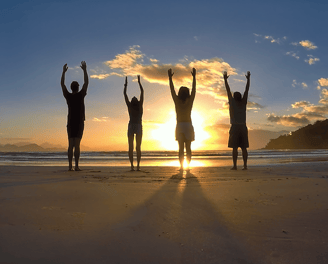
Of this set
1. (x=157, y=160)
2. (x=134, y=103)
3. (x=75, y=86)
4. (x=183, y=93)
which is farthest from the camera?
(x=157, y=160)

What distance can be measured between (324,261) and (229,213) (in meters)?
0.98

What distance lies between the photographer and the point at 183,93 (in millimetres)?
6406

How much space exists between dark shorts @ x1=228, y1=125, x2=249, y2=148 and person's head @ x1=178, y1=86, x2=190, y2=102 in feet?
6.31

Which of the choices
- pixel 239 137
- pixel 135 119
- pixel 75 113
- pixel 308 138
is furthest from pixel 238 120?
pixel 308 138

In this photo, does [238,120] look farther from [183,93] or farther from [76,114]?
[76,114]

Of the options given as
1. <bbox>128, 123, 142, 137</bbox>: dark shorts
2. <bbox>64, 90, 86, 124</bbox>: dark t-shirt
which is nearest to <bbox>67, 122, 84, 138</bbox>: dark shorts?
<bbox>64, 90, 86, 124</bbox>: dark t-shirt

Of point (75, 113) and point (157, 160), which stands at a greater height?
point (75, 113)

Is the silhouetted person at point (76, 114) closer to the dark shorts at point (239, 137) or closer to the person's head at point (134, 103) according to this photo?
the person's head at point (134, 103)

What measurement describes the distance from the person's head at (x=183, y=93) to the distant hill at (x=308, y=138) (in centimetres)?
10886

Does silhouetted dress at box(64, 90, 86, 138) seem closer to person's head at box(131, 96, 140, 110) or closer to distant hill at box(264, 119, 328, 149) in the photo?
person's head at box(131, 96, 140, 110)

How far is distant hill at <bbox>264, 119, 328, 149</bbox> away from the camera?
103481mm

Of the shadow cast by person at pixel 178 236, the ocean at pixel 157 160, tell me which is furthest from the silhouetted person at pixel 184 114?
the ocean at pixel 157 160

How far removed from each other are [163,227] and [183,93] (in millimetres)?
4682

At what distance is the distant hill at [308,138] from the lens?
340ft
